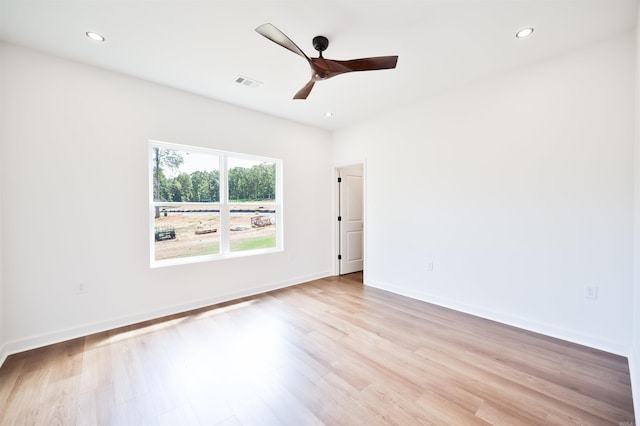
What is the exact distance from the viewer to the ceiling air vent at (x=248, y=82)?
3.04m

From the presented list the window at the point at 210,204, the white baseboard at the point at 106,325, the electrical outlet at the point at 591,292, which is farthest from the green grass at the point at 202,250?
the electrical outlet at the point at 591,292

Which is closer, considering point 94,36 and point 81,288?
point 94,36

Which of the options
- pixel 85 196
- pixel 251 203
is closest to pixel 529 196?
pixel 251 203

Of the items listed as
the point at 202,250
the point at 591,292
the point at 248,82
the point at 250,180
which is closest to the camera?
the point at 591,292

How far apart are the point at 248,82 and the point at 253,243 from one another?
230cm

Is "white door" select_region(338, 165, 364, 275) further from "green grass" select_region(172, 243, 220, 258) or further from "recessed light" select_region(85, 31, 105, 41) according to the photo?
"recessed light" select_region(85, 31, 105, 41)

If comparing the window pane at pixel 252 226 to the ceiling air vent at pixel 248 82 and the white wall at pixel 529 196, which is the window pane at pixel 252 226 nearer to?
the ceiling air vent at pixel 248 82

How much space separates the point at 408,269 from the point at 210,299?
9.39ft

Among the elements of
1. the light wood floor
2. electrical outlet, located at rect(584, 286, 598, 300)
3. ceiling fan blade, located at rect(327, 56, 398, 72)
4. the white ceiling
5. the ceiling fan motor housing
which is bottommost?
the light wood floor

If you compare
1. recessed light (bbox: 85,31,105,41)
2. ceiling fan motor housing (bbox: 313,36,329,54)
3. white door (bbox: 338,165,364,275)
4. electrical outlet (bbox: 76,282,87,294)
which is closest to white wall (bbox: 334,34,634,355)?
white door (bbox: 338,165,364,275)

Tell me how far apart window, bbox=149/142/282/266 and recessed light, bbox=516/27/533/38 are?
3.30 meters

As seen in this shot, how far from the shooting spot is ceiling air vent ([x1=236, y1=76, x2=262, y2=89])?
304 centimetres

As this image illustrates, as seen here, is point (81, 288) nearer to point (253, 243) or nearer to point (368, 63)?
point (253, 243)

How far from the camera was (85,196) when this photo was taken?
8.87 feet
